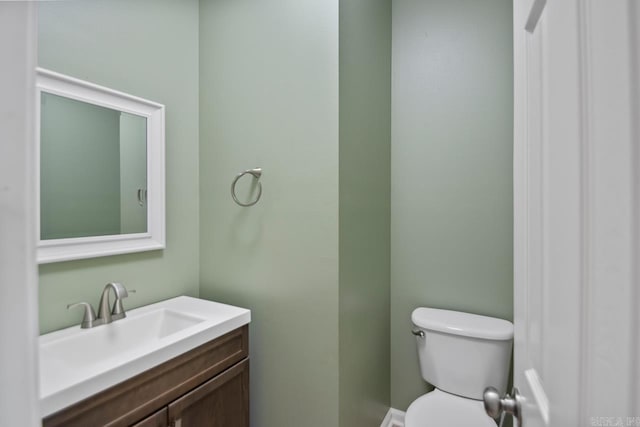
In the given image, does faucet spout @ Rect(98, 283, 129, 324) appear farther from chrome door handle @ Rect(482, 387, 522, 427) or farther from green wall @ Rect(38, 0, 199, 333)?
chrome door handle @ Rect(482, 387, 522, 427)

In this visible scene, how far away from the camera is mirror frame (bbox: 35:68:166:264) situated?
3.45ft

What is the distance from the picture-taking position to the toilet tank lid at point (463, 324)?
4.59 ft

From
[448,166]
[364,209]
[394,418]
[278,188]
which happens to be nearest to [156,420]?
[278,188]

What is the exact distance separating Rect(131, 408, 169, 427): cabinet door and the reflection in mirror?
691 mm

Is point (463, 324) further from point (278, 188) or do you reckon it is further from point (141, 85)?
point (141, 85)

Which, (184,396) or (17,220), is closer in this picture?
(17,220)

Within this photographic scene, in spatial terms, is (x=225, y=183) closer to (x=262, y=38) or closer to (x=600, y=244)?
(x=262, y=38)

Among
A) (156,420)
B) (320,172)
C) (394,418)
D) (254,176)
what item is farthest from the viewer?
(394,418)

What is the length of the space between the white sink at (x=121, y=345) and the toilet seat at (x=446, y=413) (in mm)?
838

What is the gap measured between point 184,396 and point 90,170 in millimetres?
904

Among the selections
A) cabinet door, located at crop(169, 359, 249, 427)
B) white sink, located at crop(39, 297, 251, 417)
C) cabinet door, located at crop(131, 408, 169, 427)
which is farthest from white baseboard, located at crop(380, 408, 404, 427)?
cabinet door, located at crop(131, 408, 169, 427)

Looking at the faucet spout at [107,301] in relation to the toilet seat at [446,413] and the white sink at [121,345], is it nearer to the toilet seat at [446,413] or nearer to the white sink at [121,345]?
the white sink at [121,345]

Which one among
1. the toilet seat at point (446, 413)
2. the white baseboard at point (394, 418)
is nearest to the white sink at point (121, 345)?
the toilet seat at point (446, 413)

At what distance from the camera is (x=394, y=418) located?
181cm
